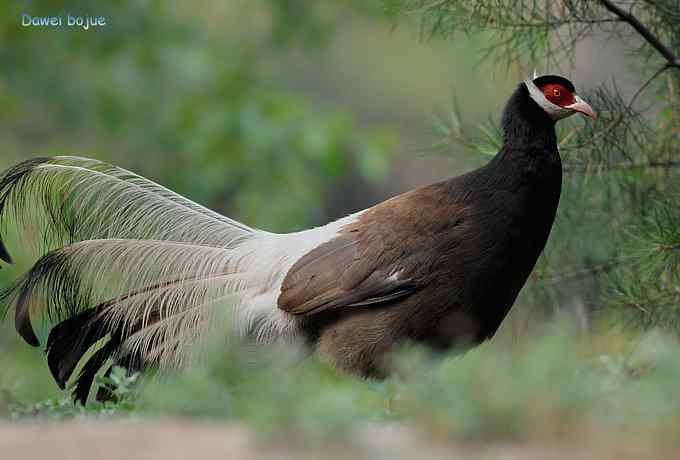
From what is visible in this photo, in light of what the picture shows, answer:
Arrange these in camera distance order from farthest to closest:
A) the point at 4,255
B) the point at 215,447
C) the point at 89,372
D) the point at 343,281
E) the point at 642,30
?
1. the point at 642,30
2. the point at 89,372
3. the point at 343,281
4. the point at 4,255
5. the point at 215,447

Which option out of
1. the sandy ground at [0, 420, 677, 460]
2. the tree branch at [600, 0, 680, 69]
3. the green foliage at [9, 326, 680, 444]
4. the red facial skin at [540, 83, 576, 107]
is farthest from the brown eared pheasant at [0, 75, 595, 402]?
the sandy ground at [0, 420, 677, 460]

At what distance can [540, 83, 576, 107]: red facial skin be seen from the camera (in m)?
4.70

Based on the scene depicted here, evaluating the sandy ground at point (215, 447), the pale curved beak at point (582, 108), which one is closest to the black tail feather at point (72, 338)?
the sandy ground at point (215, 447)

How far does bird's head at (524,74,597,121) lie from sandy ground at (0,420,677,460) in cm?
256

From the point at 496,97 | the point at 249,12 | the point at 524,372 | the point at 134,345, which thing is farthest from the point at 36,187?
the point at 249,12

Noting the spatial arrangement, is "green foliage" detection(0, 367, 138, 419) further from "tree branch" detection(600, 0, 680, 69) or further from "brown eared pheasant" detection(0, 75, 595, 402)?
"tree branch" detection(600, 0, 680, 69)

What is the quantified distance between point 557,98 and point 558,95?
0.6 inches

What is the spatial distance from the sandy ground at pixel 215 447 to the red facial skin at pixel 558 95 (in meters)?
2.58

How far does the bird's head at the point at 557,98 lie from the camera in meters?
4.69

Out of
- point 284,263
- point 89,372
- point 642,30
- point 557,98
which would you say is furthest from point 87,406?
point 642,30

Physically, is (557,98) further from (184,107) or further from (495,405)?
(184,107)

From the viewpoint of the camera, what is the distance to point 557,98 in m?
4.70

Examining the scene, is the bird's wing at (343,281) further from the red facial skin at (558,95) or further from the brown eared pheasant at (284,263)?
the red facial skin at (558,95)

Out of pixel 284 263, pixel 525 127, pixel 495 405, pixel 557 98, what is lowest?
pixel 495 405
